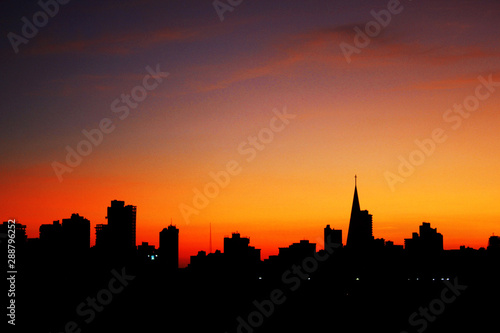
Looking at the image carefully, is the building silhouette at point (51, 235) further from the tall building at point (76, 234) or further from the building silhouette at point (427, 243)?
the building silhouette at point (427, 243)

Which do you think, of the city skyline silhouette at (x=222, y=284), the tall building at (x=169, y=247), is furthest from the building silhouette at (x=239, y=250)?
the tall building at (x=169, y=247)

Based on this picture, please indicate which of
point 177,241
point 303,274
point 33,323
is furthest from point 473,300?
point 33,323

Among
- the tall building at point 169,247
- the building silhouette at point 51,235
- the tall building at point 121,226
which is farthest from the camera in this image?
the tall building at point 121,226

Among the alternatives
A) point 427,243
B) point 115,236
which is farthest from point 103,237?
point 427,243

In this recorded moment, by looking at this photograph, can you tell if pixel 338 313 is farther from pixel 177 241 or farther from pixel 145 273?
pixel 177 241

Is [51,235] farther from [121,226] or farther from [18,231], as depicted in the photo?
[121,226]
